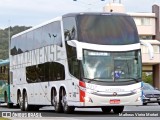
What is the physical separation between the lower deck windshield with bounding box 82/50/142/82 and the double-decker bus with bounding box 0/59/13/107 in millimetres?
13933

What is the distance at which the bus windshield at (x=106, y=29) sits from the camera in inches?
858

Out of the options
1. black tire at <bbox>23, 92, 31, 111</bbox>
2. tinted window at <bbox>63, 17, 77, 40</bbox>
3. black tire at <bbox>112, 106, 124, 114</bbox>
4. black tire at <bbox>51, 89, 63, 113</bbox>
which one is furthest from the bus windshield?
black tire at <bbox>23, 92, 31, 111</bbox>

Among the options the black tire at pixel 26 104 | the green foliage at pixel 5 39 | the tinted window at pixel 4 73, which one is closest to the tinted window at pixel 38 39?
the black tire at pixel 26 104

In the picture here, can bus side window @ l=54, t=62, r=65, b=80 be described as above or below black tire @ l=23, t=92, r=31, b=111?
above

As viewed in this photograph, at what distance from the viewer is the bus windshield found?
21.8 m

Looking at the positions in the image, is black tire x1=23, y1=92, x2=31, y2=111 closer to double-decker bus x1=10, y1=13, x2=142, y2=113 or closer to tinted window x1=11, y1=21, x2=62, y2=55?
tinted window x1=11, y1=21, x2=62, y2=55

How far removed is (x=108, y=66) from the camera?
70.8 feet

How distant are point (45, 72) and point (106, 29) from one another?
4.55 meters

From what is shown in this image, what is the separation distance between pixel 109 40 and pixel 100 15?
4.09 ft

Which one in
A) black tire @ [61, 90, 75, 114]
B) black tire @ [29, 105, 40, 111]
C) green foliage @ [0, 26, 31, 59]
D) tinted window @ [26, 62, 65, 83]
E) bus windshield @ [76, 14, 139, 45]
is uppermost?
green foliage @ [0, 26, 31, 59]

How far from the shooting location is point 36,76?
26.9 m

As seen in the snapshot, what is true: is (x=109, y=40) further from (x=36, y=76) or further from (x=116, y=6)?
(x=116, y=6)

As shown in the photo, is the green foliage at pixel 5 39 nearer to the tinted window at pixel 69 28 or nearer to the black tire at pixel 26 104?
the black tire at pixel 26 104

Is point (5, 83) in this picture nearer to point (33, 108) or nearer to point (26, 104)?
point (33, 108)
